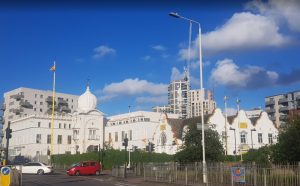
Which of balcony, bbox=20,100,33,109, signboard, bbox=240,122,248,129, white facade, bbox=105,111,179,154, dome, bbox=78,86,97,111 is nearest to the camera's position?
signboard, bbox=240,122,248,129

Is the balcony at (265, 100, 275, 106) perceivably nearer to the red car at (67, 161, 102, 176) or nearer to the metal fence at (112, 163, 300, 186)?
the red car at (67, 161, 102, 176)

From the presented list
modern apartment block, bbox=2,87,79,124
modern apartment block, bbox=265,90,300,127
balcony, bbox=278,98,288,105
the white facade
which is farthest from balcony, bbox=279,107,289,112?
modern apartment block, bbox=2,87,79,124

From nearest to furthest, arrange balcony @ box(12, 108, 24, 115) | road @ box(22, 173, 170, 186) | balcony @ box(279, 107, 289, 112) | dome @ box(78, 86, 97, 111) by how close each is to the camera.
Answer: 1. road @ box(22, 173, 170, 186)
2. dome @ box(78, 86, 97, 111)
3. balcony @ box(279, 107, 289, 112)
4. balcony @ box(12, 108, 24, 115)

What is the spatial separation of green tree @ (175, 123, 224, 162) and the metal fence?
350cm

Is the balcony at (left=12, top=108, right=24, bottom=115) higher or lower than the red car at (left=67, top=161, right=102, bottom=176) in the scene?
higher

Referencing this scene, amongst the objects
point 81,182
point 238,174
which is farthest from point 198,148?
point 238,174

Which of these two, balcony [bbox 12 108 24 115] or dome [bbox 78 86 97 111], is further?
balcony [bbox 12 108 24 115]

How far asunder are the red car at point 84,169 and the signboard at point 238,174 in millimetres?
26478

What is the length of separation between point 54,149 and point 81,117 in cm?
1083

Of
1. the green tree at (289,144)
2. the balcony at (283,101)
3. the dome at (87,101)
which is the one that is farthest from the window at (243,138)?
the balcony at (283,101)

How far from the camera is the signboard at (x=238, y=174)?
24.6m

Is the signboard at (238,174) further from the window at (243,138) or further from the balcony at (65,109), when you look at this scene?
the balcony at (65,109)

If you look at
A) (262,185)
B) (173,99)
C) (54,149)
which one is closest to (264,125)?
(54,149)

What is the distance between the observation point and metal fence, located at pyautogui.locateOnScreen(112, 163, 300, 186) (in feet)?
74.2
